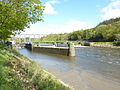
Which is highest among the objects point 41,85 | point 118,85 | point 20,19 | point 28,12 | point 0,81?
point 28,12

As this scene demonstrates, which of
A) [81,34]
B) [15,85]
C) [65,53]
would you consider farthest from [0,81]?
[81,34]

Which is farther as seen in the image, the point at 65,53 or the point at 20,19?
the point at 65,53

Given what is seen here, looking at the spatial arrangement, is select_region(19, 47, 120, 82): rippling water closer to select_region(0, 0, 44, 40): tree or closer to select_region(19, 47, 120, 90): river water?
select_region(19, 47, 120, 90): river water

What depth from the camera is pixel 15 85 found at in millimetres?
5000

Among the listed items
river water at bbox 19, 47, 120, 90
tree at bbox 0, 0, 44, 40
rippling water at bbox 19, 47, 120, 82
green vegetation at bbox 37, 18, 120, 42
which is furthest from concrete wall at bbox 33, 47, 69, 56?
green vegetation at bbox 37, 18, 120, 42

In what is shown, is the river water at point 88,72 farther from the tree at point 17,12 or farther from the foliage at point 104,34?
the foliage at point 104,34

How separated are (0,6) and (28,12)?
211 cm

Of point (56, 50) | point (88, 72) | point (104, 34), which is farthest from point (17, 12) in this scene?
point (104, 34)

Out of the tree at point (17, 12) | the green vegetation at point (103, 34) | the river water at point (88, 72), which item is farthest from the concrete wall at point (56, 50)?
the green vegetation at point (103, 34)

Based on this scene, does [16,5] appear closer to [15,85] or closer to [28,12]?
[28,12]

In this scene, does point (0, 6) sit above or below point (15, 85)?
above

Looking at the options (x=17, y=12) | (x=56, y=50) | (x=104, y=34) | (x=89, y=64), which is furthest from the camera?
(x=104, y=34)

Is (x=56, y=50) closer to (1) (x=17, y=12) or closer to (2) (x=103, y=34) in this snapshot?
(1) (x=17, y=12)

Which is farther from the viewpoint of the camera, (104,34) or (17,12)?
(104,34)
